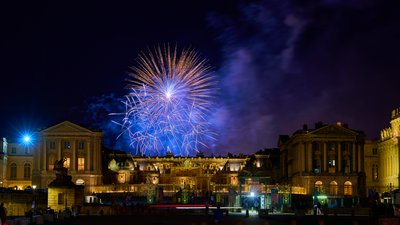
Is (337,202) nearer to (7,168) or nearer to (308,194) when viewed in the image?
(308,194)

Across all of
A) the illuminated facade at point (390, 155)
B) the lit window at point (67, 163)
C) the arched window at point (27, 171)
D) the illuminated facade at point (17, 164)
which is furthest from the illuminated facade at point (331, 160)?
the illuminated facade at point (17, 164)

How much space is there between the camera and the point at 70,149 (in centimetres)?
13250

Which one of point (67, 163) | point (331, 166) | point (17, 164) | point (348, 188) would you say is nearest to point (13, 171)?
point (17, 164)

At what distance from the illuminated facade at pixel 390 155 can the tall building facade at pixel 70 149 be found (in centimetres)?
5129

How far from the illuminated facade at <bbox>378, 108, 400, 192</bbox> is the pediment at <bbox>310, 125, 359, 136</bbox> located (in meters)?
7.20

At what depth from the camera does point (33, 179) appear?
5148 inches

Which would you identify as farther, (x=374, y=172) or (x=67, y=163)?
(x=374, y=172)

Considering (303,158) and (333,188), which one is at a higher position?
(303,158)

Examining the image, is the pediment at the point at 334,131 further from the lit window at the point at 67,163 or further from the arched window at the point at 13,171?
the arched window at the point at 13,171

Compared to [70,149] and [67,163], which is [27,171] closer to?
[67,163]

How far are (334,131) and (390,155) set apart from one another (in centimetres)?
1184

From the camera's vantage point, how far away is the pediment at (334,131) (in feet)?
427

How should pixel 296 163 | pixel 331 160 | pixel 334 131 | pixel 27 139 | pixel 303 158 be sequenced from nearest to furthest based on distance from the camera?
pixel 303 158 → pixel 334 131 → pixel 331 160 → pixel 296 163 → pixel 27 139

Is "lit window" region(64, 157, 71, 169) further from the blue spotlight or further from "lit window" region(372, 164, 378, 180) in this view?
"lit window" region(372, 164, 378, 180)
